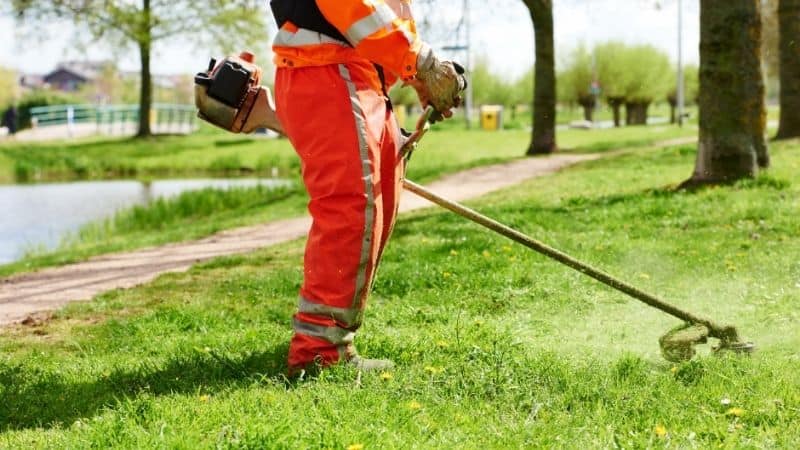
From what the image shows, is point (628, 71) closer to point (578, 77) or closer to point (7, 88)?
point (578, 77)

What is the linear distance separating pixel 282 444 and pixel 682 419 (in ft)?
4.58

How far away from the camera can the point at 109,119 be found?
43.4 m

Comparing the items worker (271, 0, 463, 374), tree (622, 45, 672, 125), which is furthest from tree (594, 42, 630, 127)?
worker (271, 0, 463, 374)

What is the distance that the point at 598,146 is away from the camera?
20969mm

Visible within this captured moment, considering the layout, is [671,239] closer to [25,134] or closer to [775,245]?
[775,245]

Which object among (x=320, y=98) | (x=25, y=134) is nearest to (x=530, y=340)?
(x=320, y=98)

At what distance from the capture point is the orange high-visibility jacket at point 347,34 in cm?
371

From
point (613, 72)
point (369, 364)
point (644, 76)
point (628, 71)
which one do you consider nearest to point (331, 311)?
point (369, 364)

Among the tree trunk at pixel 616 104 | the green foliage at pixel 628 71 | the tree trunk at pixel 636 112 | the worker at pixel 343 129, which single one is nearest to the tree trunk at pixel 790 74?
the worker at pixel 343 129

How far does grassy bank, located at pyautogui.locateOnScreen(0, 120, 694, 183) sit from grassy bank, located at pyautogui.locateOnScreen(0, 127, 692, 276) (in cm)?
4

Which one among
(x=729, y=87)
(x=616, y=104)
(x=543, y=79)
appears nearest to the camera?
(x=729, y=87)

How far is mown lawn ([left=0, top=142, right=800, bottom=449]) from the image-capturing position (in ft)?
10.9

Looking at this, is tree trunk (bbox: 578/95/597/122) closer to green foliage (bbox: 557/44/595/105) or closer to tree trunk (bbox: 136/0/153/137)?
green foliage (bbox: 557/44/595/105)

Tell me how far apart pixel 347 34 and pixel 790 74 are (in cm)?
1462
